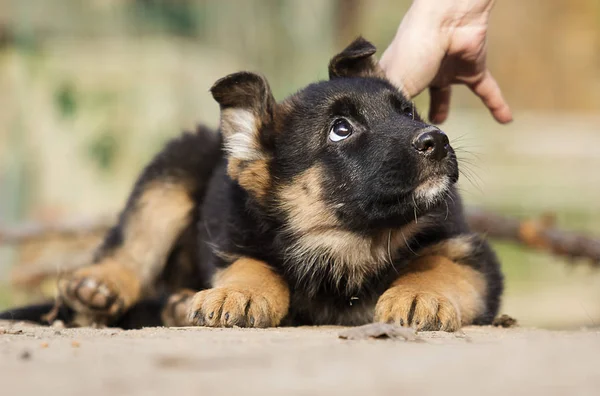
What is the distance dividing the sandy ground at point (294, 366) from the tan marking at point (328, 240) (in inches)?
52.2

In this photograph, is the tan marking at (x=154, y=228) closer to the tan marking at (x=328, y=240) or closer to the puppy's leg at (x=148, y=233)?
the puppy's leg at (x=148, y=233)

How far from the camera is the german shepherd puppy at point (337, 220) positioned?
430cm

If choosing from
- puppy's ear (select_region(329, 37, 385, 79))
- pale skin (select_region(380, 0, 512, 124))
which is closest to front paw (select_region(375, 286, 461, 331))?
pale skin (select_region(380, 0, 512, 124))

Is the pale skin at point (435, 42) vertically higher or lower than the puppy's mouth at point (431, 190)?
higher

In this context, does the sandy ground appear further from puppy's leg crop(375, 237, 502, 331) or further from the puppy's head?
the puppy's head

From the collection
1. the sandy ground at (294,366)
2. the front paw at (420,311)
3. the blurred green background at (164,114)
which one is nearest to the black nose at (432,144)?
the front paw at (420,311)

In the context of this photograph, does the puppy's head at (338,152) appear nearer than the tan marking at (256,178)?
Yes

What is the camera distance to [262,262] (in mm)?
4867

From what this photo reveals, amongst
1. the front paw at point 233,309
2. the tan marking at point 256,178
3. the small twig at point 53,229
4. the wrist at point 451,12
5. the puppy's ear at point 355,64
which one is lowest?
the small twig at point 53,229

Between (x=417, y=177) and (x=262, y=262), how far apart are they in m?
1.10

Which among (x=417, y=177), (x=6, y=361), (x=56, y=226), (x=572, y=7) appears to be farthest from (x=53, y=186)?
(x=572, y=7)

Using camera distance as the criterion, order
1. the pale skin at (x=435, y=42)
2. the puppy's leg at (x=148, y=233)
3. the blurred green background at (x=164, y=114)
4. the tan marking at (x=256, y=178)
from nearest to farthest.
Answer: the tan marking at (x=256, y=178) → the pale skin at (x=435, y=42) → the puppy's leg at (x=148, y=233) → the blurred green background at (x=164, y=114)

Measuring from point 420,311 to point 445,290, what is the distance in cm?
40

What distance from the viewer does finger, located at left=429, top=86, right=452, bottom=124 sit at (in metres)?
5.95
